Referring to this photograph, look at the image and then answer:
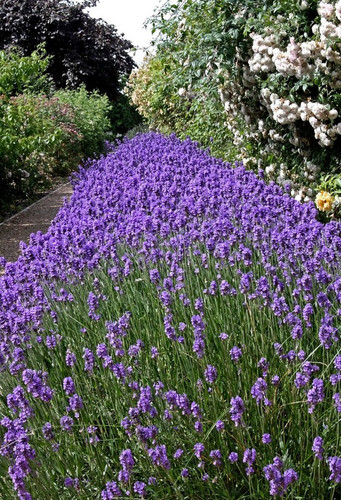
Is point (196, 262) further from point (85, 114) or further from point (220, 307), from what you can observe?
point (85, 114)

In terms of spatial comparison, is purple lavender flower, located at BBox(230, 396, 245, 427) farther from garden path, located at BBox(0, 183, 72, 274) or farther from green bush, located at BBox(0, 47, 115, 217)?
green bush, located at BBox(0, 47, 115, 217)

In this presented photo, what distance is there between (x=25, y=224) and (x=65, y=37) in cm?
1635

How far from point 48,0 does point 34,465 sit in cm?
2417

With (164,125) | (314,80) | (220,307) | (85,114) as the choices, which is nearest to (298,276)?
(220,307)

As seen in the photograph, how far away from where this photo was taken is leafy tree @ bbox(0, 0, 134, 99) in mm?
23578

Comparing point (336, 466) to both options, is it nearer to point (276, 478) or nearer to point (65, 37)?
point (276, 478)

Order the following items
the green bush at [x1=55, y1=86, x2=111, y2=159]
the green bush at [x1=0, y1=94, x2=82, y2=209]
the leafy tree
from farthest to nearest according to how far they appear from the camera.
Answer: the leafy tree → the green bush at [x1=55, y1=86, x2=111, y2=159] → the green bush at [x1=0, y1=94, x2=82, y2=209]

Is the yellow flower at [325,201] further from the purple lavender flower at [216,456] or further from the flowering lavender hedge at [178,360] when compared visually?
the purple lavender flower at [216,456]

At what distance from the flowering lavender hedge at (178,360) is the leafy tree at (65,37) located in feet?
66.5

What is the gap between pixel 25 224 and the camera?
30.5 feet

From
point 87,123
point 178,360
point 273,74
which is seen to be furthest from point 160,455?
point 87,123

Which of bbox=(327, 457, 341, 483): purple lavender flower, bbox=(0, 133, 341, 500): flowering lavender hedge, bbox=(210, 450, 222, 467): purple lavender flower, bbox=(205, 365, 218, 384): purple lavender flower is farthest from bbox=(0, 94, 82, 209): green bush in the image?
bbox=(327, 457, 341, 483): purple lavender flower

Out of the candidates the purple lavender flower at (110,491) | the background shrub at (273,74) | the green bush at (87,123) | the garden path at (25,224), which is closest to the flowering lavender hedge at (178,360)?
the purple lavender flower at (110,491)

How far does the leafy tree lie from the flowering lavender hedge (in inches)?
799
